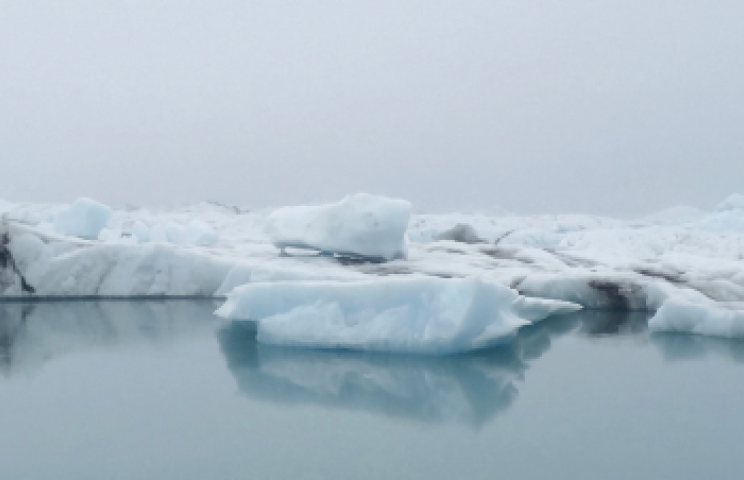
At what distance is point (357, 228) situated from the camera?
9.88 meters

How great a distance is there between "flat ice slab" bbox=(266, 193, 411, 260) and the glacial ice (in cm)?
640

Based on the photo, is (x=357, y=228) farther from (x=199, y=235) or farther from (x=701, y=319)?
(x=199, y=235)

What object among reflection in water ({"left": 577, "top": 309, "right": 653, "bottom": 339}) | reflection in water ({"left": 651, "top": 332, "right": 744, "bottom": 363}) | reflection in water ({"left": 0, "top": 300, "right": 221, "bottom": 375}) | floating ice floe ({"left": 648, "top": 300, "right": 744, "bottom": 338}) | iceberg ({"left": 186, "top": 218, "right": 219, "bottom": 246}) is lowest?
reflection in water ({"left": 0, "top": 300, "right": 221, "bottom": 375})

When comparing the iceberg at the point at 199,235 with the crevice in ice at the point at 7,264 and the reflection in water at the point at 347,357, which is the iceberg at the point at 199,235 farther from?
the reflection in water at the point at 347,357

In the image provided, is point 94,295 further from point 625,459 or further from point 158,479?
point 625,459

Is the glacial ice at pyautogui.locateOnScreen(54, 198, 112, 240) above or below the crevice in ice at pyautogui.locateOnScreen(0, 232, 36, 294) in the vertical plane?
above

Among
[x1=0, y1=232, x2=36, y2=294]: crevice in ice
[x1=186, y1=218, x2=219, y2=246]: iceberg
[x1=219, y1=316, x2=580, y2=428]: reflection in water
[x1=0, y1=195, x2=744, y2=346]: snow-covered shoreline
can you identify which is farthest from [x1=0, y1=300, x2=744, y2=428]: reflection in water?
[x1=186, y1=218, x2=219, y2=246]: iceberg

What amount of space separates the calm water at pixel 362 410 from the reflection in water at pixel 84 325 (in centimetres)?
6

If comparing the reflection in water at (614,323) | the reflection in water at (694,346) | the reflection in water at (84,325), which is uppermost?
the reflection in water at (694,346)

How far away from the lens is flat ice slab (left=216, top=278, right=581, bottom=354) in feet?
19.4

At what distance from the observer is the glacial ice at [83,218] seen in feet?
48.0

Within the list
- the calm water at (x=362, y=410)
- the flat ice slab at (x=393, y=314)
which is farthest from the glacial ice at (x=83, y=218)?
the flat ice slab at (x=393, y=314)

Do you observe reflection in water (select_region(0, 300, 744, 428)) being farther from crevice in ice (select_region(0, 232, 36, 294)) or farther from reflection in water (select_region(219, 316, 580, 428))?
crevice in ice (select_region(0, 232, 36, 294))

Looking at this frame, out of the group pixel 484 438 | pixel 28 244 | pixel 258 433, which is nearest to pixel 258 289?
pixel 258 433
